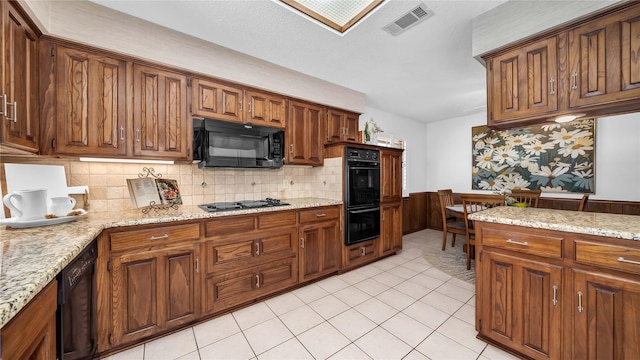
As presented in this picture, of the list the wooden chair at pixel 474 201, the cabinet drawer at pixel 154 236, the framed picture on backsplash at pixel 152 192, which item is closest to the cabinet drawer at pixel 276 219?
the cabinet drawer at pixel 154 236

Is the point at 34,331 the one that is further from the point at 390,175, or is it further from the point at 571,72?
the point at 390,175

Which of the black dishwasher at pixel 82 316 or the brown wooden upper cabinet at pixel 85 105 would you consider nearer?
the black dishwasher at pixel 82 316

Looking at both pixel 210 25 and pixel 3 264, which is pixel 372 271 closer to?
pixel 3 264

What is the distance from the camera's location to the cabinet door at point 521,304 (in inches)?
56.5

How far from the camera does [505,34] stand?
1855 mm

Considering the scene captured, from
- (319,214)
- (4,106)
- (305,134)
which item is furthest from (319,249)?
(4,106)

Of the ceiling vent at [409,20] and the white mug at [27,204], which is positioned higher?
the ceiling vent at [409,20]

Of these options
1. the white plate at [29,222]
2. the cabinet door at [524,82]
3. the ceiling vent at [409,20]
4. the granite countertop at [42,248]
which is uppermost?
the ceiling vent at [409,20]

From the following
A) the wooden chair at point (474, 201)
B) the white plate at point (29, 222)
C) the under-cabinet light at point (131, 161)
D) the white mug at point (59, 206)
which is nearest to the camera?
the white plate at point (29, 222)

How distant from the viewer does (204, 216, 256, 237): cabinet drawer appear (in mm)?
2016

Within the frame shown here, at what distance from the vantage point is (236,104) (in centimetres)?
254

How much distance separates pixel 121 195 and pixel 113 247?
73 cm

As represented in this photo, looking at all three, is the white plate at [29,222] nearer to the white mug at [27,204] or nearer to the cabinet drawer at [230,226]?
the white mug at [27,204]

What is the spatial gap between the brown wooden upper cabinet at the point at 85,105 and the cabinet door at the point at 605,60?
352 cm
